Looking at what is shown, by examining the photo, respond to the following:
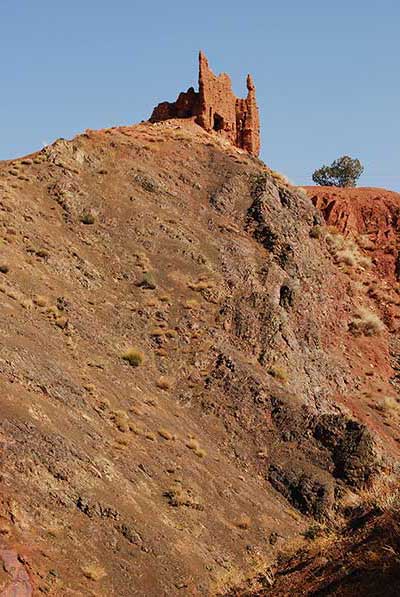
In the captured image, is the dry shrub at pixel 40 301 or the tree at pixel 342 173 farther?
the tree at pixel 342 173

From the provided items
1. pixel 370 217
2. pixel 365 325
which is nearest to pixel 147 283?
pixel 365 325

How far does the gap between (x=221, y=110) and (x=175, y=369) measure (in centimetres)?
2434

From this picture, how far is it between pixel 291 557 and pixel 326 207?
154 feet

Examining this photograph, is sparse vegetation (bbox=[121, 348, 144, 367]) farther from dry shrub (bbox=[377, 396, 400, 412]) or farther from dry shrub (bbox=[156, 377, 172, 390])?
dry shrub (bbox=[377, 396, 400, 412])

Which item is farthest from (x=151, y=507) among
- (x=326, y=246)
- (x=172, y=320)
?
(x=326, y=246)

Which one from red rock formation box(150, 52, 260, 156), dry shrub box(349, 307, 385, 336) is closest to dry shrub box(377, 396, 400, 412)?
dry shrub box(349, 307, 385, 336)

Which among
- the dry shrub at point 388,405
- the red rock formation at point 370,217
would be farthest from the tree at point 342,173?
the dry shrub at point 388,405

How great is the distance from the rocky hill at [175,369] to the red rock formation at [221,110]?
1.65 metres

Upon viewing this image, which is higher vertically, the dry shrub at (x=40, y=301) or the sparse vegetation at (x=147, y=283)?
the sparse vegetation at (x=147, y=283)

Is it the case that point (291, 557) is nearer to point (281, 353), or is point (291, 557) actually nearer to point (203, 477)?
point (203, 477)

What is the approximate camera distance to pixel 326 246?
50.2 m

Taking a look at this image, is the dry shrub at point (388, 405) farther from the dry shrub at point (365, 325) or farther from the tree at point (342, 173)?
the tree at point (342, 173)

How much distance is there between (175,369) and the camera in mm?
34469

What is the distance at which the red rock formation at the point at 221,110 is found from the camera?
174ft
